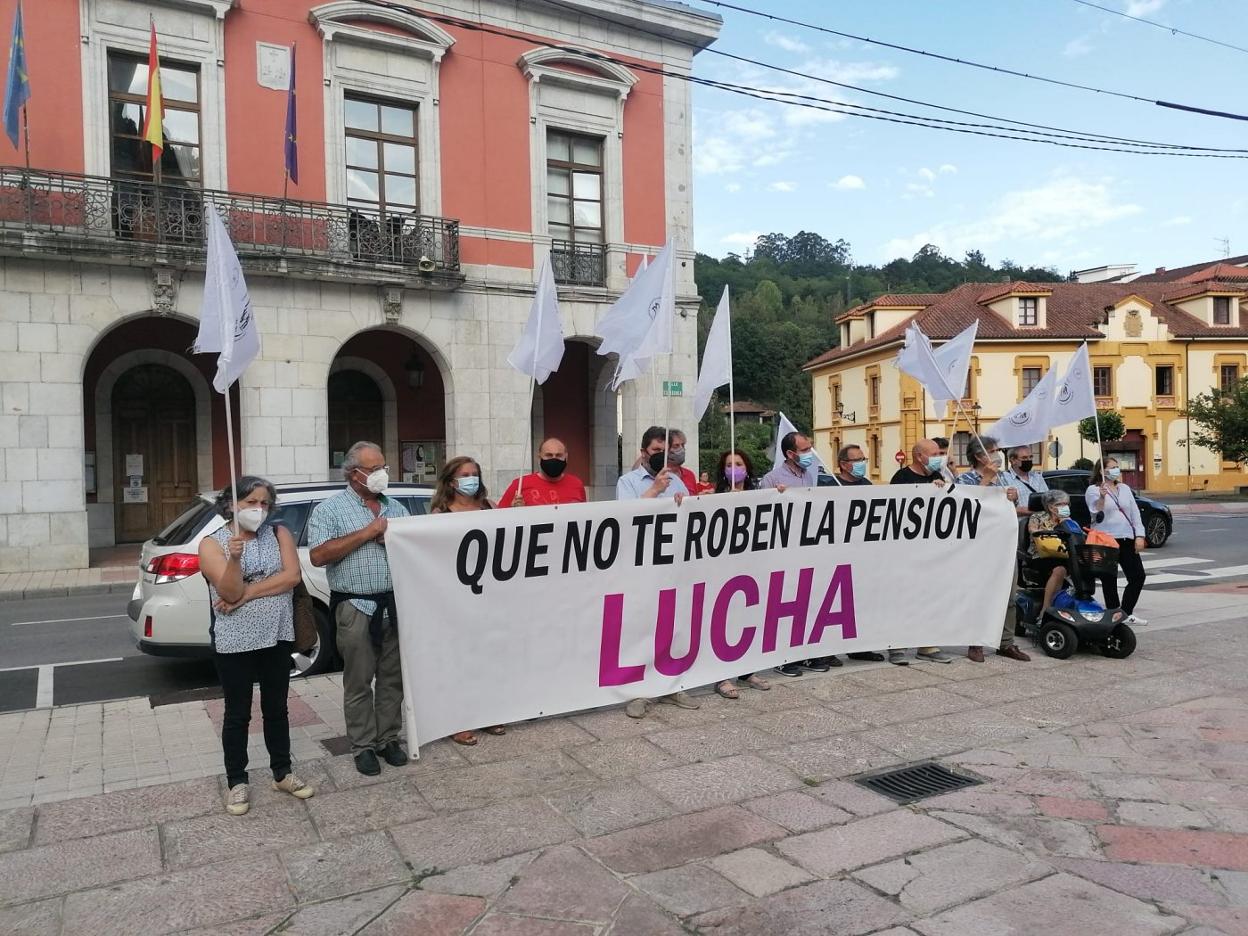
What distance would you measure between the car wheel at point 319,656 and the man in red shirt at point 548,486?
2.22 m

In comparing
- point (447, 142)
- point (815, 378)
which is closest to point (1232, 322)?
point (815, 378)

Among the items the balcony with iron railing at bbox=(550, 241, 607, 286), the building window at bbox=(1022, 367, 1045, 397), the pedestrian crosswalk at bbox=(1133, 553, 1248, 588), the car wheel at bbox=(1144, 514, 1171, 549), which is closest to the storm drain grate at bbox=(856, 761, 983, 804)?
the pedestrian crosswalk at bbox=(1133, 553, 1248, 588)

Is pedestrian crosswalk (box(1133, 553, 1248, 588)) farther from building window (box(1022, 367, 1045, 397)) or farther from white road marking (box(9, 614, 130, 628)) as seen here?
building window (box(1022, 367, 1045, 397))

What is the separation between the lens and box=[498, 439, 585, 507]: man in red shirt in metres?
6.55

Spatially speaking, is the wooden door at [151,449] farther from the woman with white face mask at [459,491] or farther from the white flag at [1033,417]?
the white flag at [1033,417]

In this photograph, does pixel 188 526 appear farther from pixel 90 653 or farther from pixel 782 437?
pixel 782 437

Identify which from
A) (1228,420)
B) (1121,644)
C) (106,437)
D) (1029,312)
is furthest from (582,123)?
(1029,312)

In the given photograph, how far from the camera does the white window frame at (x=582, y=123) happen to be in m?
19.7

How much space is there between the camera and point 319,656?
798cm

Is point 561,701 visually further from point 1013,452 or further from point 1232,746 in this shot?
point 1013,452

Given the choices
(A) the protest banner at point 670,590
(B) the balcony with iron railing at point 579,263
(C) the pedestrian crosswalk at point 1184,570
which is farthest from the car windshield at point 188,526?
(B) the balcony with iron railing at point 579,263

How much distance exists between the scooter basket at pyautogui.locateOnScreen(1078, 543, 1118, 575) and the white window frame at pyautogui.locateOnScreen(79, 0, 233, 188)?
15379mm

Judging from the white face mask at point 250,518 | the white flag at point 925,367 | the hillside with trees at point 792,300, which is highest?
the hillside with trees at point 792,300

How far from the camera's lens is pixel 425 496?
333 inches
